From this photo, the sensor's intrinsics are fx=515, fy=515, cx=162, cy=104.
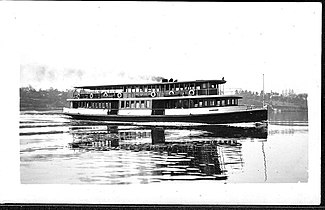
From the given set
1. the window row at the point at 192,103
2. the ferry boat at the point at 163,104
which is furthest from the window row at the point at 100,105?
the window row at the point at 192,103

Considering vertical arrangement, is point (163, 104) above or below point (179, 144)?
above

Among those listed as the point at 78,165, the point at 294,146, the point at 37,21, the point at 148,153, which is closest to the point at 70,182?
the point at 78,165

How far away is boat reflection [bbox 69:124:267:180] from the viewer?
1453 millimetres

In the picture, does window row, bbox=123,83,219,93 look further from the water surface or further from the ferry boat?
the water surface

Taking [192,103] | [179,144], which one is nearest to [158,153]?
[179,144]

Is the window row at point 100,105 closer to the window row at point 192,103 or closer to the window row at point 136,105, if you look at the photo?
the window row at point 136,105

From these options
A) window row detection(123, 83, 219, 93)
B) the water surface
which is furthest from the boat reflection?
window row detection(123, 83, 219, 93)

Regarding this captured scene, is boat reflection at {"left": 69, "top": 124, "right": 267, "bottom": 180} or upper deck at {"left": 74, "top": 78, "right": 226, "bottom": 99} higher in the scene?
upper deck at {"left": 74, "top": 78, "right": 226, "bottom": 99}

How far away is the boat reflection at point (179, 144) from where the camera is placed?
4.77 feet

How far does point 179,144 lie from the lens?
1.48 metres

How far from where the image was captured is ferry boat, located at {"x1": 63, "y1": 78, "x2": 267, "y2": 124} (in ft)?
4.78

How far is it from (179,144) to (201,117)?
10 cm

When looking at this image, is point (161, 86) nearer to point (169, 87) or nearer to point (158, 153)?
point (169, 87)

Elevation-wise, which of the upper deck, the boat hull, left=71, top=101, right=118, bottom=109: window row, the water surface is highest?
the upper deck
